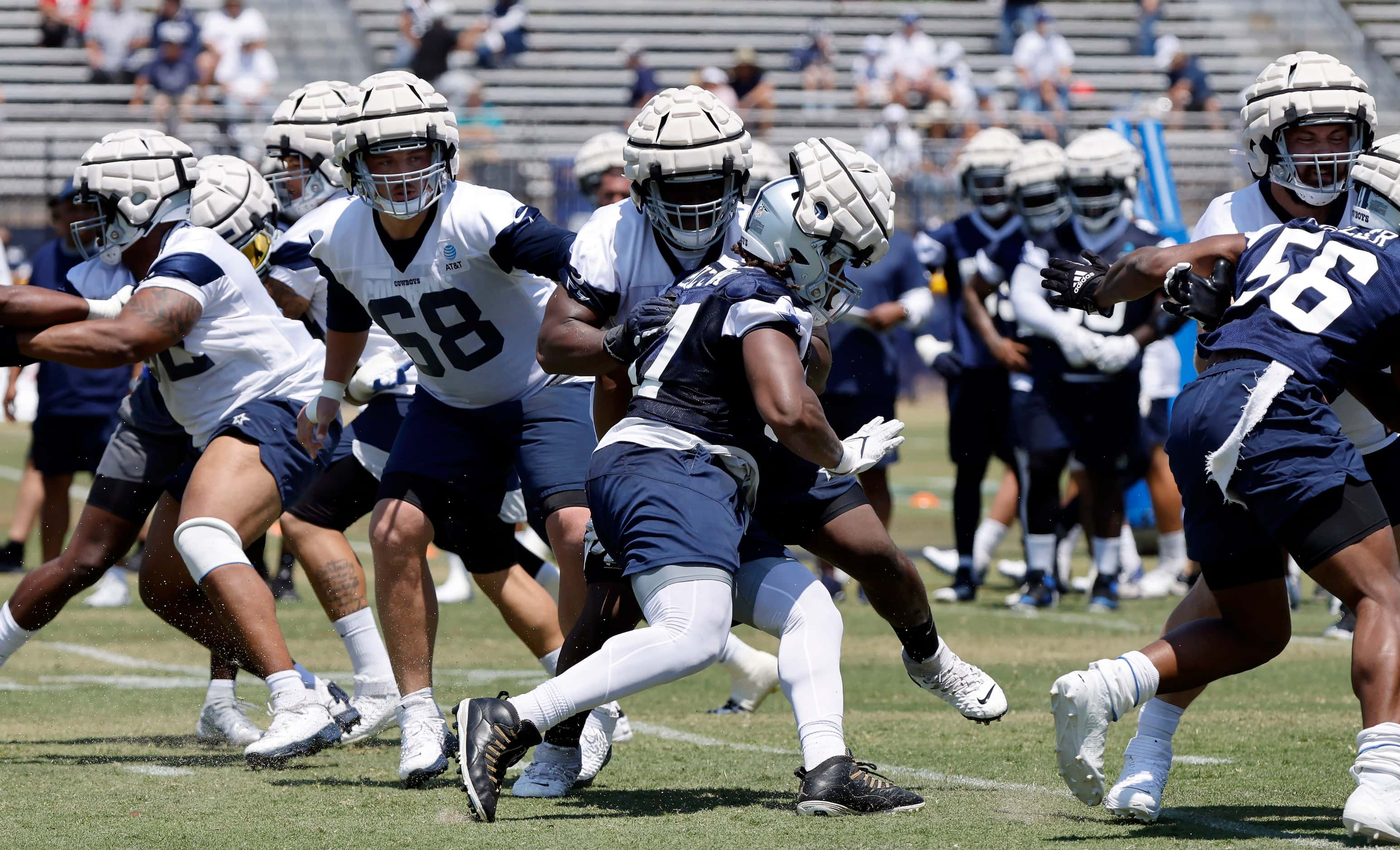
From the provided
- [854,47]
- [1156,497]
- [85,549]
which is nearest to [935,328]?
[854,47]

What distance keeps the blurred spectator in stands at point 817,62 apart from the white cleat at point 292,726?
57.2ft

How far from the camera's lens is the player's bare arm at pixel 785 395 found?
4.08m

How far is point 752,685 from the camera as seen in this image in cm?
612

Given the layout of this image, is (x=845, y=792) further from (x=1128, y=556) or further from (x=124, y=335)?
(x=1128, y=556)

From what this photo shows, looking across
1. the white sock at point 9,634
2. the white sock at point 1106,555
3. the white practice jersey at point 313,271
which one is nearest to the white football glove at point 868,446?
the white practice jersey at point 313,271

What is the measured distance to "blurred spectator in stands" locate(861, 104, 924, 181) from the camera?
1934 cm

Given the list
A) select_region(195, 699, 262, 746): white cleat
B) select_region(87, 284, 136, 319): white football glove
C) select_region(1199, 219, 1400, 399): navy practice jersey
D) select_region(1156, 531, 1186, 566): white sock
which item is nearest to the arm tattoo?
select_region(87, 284, 136, 319): white football glove

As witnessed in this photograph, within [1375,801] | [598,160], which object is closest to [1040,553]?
[598,160]

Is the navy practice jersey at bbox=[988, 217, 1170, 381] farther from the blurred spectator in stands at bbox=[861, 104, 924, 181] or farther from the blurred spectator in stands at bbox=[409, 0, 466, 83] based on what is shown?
the blurred spectator in stands at bbox=[409, 0, 466, 83]

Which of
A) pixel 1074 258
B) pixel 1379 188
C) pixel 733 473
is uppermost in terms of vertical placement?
pixel 1379 188

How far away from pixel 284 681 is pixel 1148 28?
2089 cm

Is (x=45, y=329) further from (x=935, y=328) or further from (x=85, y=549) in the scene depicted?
(x=935, y=328)

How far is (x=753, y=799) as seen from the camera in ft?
15.0

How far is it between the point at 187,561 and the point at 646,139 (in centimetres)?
183
